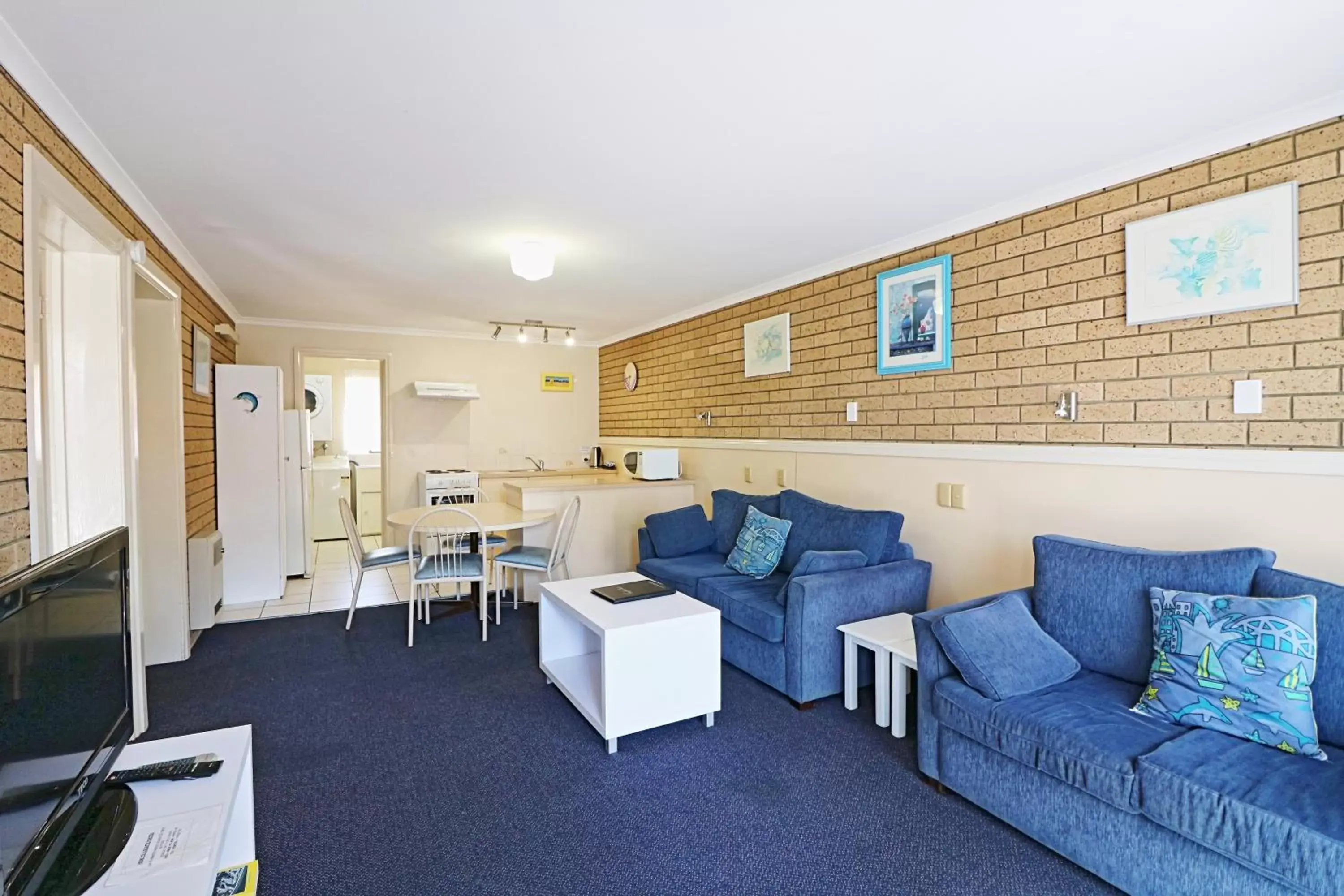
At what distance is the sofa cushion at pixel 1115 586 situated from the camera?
6.86ft

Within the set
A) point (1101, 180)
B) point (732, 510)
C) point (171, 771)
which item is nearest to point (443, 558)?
point (732, 510)

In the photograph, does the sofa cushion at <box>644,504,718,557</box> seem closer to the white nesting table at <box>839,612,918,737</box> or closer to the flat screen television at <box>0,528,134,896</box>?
the white nesting table at <box>839,612,918,737</box>

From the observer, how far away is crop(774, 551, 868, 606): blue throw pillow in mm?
3117

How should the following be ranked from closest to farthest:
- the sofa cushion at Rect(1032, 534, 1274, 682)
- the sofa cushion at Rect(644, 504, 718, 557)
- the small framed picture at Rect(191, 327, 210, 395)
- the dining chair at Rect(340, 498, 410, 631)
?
the sofa cushion at Rect(1032, 534, 1274, 682)
the dining chair at Rect(340, 498, 410, 631)
the small framed picture at Rect(191, 327, 210, 395)
the sofa cushion at Rect(644, 504, 718, 557)

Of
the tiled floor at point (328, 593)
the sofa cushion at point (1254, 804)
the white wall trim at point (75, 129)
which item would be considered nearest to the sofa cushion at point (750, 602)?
the sofa cushion at point (1254, 804)

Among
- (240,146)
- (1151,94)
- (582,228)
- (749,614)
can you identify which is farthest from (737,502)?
(240,146)

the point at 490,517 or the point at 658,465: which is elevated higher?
the point at 658,465

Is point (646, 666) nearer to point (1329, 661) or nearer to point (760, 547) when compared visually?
point (760, 547)

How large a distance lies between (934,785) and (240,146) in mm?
3528

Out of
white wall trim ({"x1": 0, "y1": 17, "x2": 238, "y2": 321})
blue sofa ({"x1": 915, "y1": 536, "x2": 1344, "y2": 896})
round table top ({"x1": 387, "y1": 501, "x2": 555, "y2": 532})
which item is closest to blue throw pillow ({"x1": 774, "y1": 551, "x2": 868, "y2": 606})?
blue sofa ({"x1": 915, "y1": 536, "x2": 1344, "y2": 896})

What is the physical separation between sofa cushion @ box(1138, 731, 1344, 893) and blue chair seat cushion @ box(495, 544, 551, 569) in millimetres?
3331

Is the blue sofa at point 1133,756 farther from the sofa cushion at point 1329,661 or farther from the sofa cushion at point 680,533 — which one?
the sofa cushion at point 680,533

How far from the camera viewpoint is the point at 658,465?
213 inches

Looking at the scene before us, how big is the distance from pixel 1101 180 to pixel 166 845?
12.1 ft
